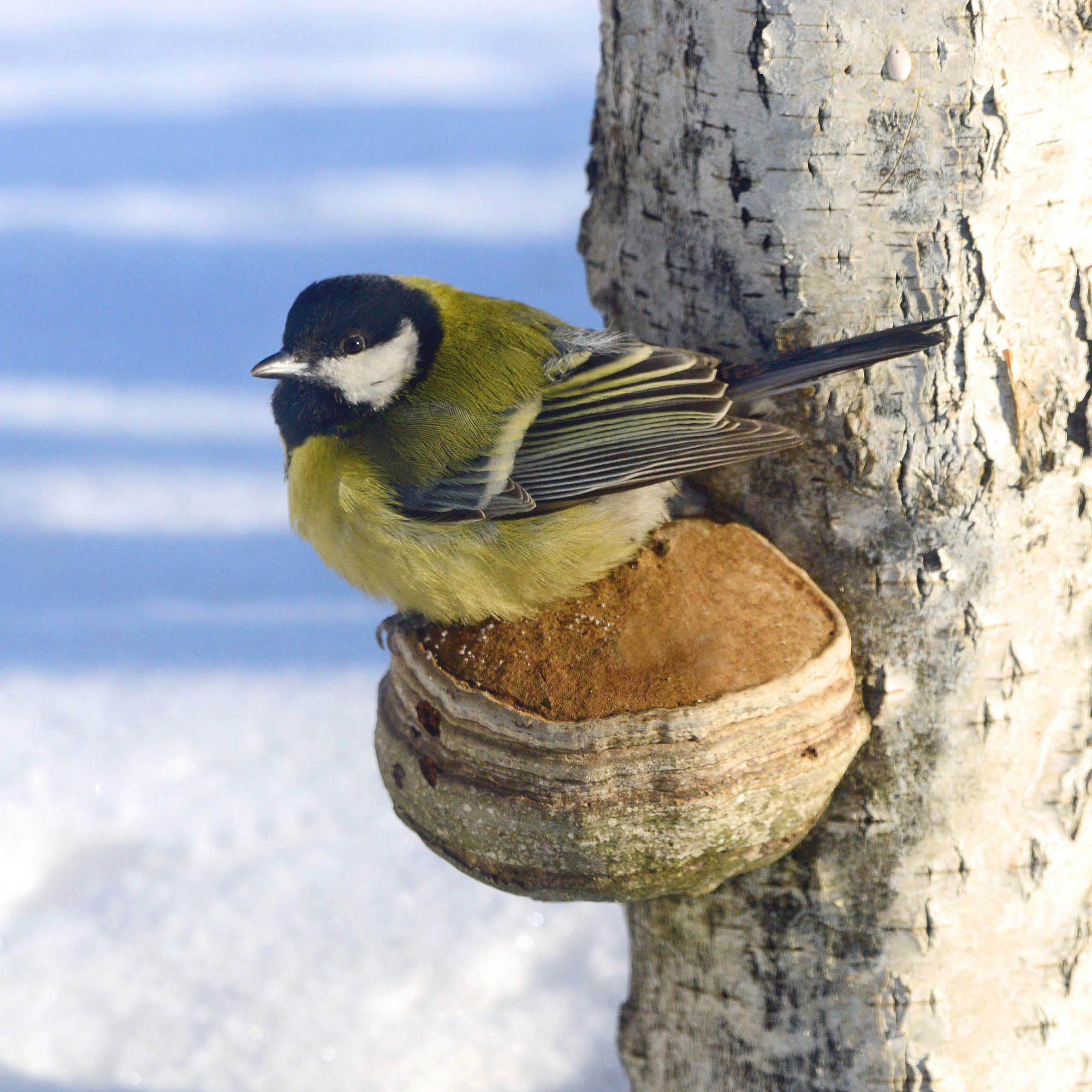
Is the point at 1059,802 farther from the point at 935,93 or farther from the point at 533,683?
the point at 935,93

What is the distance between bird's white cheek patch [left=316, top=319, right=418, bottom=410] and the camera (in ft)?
8.14

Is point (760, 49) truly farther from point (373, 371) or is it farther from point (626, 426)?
point (373, 371)

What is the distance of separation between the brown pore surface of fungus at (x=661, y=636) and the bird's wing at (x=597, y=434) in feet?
0.52

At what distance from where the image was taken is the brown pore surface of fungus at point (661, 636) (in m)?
1.95

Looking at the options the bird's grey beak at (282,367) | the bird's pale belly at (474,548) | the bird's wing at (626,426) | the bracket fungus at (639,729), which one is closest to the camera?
the bracket fungus at (639,729)

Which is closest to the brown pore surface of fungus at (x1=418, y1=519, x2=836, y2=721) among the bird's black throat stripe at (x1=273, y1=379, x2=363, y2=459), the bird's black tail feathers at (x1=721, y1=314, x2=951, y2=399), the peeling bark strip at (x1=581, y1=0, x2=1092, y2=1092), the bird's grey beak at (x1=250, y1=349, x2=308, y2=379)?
the peeling bark strip at (x1=581, y1=0, x2=1092, y2=1092)

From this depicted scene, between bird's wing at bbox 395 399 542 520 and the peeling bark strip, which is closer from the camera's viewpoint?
the peeling bark strip

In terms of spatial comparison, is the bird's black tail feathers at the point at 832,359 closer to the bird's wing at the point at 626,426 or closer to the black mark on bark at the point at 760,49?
the bird's wing at the point at 626,426

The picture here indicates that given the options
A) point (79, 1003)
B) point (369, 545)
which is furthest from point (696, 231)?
point (79, 1003)

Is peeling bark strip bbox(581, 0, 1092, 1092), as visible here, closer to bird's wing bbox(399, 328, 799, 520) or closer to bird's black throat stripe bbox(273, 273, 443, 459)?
bird's wing bbox(399, 328, 799, 520)

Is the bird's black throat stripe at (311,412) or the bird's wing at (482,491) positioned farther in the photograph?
the bird's black throat stripe at (311,412)

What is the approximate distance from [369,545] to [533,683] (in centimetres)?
50

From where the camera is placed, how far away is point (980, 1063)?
2.29m

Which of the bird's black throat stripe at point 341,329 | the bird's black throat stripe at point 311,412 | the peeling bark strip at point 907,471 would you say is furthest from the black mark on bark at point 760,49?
the bird's black throat stripe at point 311,412
